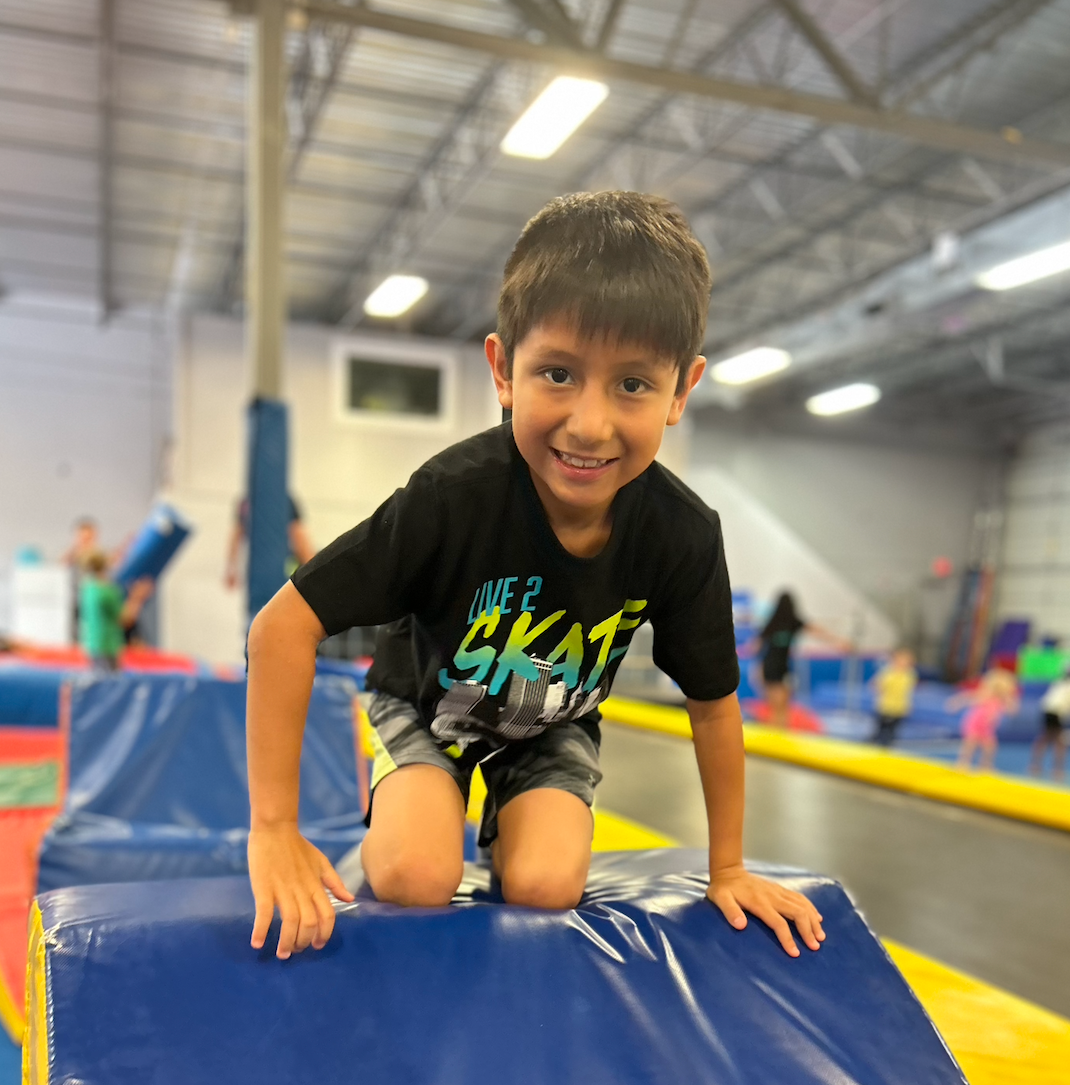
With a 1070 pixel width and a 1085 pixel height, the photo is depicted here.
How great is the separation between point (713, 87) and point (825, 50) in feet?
1.98

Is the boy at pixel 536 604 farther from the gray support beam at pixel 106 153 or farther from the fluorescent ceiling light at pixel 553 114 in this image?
the gray support beam at pixel 106 153

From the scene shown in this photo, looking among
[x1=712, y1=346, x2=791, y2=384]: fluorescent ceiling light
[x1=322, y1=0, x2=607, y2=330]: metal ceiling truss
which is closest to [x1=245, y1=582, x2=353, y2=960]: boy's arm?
[x1=322, y1=0, x2=607, y2=330]: metal ceiling truss

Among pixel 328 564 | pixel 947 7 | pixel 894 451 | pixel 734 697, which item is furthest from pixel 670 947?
pixel 894 451

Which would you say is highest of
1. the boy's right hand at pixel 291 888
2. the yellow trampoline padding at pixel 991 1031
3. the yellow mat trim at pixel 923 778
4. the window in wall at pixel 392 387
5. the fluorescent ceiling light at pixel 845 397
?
the fluorescent ceiling light at pixel 845 397

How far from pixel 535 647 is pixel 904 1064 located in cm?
63

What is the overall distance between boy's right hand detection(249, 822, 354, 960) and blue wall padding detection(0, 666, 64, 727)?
433 centimetres

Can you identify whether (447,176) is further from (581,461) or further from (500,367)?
(581,461)

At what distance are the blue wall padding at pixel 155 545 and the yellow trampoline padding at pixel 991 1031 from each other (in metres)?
6.40

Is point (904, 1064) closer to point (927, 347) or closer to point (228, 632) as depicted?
point (228, 632)

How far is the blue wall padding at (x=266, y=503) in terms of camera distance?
16.1 ft

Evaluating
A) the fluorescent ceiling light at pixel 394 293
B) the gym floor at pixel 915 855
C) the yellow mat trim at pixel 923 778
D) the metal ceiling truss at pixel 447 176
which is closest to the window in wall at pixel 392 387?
the metal ceiling truss at pixel 447 176

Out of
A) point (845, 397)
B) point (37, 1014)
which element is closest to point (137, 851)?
point (37, 1014)

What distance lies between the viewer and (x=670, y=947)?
119 cm

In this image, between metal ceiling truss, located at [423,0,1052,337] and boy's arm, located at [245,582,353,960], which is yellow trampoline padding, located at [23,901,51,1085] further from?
metal ceiling truss, located at [423,0,1052,337]
